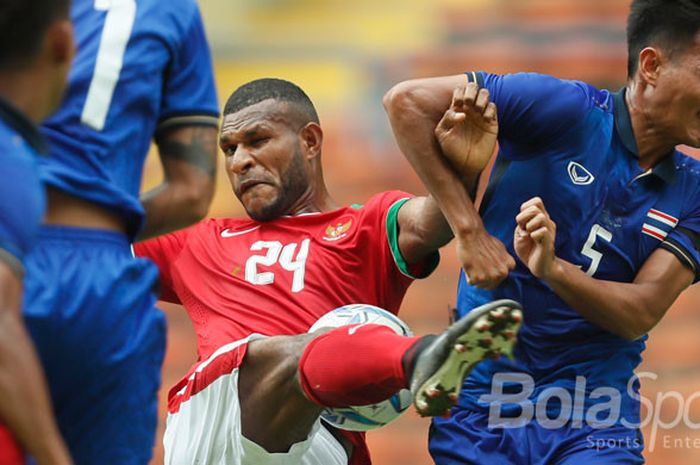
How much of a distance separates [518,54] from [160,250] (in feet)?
16.9

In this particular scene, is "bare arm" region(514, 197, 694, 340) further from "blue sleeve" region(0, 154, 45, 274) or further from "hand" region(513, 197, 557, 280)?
"blue sleeve" region(0, 154, 45, 274)

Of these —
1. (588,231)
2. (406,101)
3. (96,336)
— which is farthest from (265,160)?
(96,336)

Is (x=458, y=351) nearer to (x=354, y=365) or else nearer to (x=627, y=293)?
(x=354, y=365)

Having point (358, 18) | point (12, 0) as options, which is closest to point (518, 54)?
point (358, 18)

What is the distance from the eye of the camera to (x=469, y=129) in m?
3.89

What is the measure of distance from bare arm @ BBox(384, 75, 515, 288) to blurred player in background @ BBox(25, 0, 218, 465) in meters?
0.82

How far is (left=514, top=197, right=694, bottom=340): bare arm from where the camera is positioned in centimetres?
375

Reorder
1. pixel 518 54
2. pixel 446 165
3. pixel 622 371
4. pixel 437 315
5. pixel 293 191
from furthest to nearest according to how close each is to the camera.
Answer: pixel 518 54
pixel 437 315
pixel 293 191
pixel 622 371
pixel 446 165

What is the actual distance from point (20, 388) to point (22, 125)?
0.52 meters

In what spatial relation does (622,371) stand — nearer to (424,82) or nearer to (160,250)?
(424,82)

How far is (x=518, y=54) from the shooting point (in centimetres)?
937

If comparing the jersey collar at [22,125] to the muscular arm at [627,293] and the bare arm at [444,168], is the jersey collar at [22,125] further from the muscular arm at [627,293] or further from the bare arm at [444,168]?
the muscular arm at [627,293]

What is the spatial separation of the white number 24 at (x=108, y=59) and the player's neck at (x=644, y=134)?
5.70ft

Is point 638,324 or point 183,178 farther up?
point 183,178
